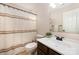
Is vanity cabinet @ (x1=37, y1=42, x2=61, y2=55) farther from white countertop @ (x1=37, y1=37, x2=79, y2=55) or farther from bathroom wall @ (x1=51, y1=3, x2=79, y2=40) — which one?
bathroom wall @ (x1=51, y1=3, x2=79, y2=40)

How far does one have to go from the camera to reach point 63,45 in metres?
1.32

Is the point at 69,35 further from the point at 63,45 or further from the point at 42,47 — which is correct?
the point at 42,47

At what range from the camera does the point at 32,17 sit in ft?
4.50

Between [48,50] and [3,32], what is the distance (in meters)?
0.69

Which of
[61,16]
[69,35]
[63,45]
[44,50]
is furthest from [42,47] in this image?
[61,16]

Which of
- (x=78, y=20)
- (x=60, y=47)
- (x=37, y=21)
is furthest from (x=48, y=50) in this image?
(x=78, y=20)

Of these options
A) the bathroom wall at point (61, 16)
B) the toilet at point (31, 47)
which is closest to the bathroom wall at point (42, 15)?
the bathroom wall at point (61, 16)

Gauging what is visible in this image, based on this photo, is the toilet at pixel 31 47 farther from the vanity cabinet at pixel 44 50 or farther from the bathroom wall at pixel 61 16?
the bathroom wall at pixel 61 16

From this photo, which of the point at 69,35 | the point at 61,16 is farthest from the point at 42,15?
the point at 69,35

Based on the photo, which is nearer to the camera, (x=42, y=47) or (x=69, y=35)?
(x=69, y=35)

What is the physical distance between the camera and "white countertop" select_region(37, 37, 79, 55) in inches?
47.6

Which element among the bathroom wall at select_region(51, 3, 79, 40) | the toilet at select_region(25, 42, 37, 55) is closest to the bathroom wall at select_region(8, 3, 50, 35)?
the bathroom wall at select_region(51, 3, 79, 40)

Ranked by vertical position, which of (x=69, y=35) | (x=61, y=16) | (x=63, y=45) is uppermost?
(x=61, y=16)

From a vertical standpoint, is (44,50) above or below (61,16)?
below
